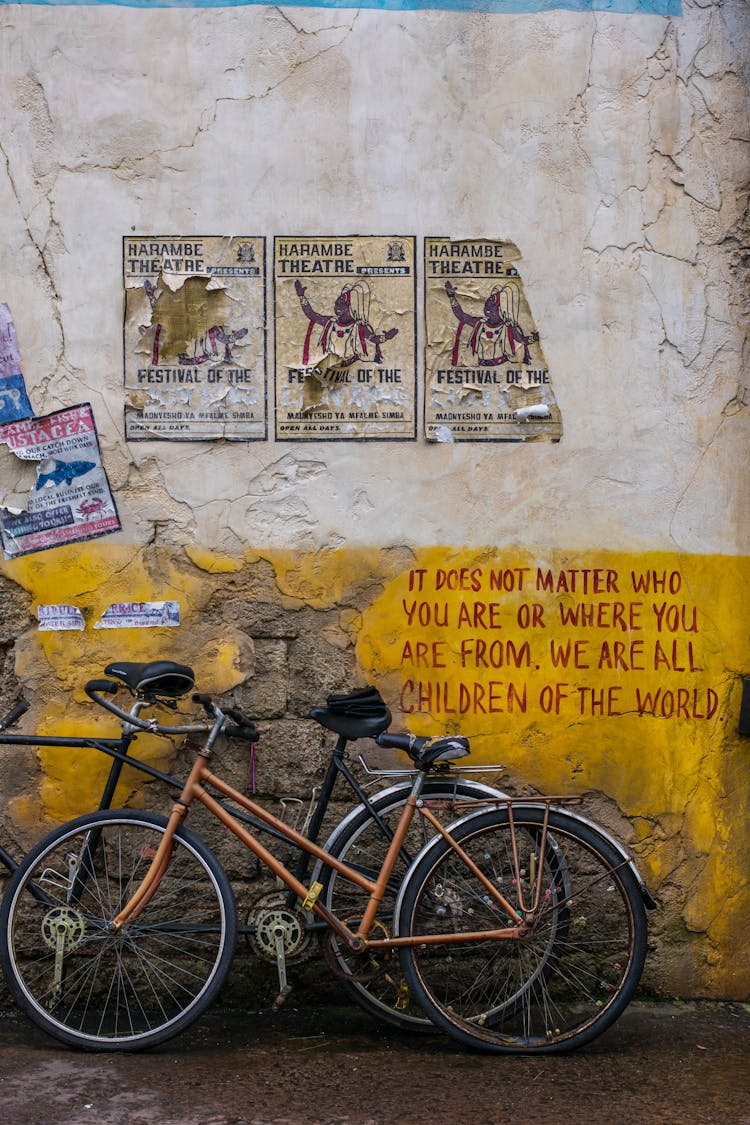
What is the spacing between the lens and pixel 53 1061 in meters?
3.67

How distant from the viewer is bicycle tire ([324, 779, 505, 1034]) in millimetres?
3854

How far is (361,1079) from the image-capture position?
3592 mm

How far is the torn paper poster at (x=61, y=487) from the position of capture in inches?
165

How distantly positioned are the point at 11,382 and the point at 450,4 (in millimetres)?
2054

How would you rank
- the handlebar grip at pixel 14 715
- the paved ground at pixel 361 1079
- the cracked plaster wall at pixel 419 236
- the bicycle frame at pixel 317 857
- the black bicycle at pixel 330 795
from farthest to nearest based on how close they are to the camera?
the cracked plaster wall at pixel 419 236
the handlebar grip at pixel 14 715
the black bicycle at pixel 330 795
the bicycle frame at pixel 317 857
the paved ground at pixel 361 1079

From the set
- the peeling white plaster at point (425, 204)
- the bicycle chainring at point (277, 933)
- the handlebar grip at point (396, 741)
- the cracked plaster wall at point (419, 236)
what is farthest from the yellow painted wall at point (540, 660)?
the bicycle chainring at point (277, 933)

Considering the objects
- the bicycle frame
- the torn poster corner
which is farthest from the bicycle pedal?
the torn poster corner

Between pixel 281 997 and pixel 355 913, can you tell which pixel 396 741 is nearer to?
pixel 355 913

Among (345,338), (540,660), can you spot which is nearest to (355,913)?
(540,660)

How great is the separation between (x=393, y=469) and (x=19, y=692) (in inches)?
60.7

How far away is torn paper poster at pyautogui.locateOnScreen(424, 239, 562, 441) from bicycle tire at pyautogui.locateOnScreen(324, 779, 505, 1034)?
1.25m

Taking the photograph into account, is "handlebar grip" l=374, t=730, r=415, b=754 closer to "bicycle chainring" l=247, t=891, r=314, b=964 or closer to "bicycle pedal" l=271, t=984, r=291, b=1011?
"bicycle chainring" l=247, t=891, r=314, b=964

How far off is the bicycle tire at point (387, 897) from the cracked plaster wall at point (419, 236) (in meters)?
0.31

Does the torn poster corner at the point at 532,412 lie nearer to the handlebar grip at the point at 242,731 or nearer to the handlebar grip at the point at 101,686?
the handlebar grip at the point at 242,731
